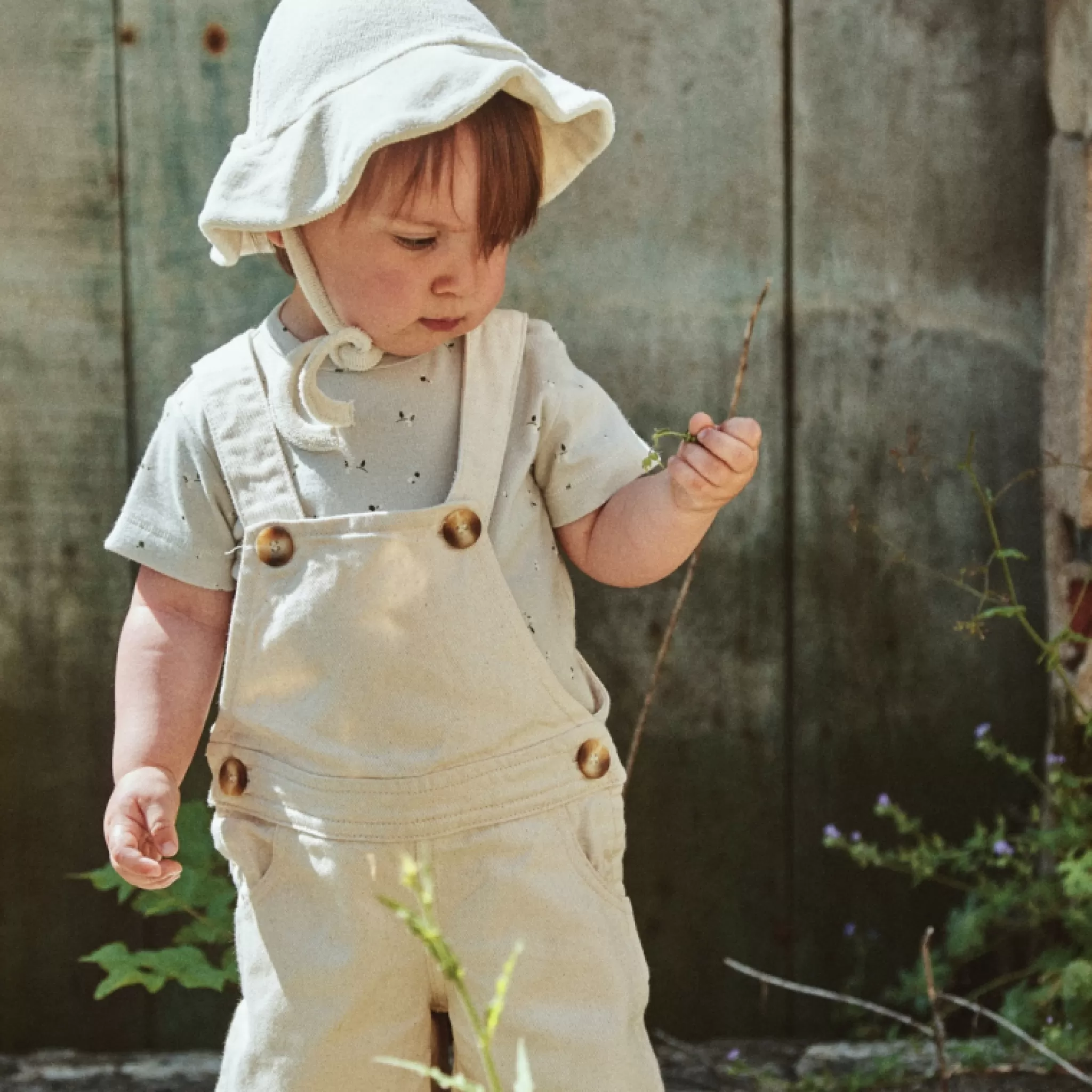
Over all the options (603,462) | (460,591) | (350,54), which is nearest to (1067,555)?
(603,462)

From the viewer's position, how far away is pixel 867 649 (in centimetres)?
266

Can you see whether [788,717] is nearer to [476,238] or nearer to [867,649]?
[867,649]

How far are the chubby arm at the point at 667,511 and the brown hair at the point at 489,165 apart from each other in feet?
0.90

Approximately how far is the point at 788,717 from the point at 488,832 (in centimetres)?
102

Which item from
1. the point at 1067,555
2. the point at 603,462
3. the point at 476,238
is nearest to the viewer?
the point at 476,238

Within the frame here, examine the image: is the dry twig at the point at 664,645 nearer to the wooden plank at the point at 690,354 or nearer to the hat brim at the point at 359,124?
the wooden plank at the point at 690,354

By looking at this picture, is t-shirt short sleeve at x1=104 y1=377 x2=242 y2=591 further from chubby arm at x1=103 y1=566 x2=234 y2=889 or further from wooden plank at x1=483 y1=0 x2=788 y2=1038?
wooden plank at x1=483 y1=0 x2=788 y2=1038

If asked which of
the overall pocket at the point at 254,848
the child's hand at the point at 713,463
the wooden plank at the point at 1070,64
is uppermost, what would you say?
the wooden plank at the point at 1070,64

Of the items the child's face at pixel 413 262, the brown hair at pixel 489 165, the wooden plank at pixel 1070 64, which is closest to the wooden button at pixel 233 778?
the child's face at pixel 413 262

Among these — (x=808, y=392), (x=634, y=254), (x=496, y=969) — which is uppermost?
(x=634, y=254)

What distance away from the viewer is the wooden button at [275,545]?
1.74 m

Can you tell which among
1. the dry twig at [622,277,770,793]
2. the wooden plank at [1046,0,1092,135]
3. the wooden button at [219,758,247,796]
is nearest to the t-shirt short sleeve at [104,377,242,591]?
the wooden button at [219,758,247,796]

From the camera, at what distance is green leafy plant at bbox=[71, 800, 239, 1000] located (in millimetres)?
2430

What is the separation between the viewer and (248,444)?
179 cm
